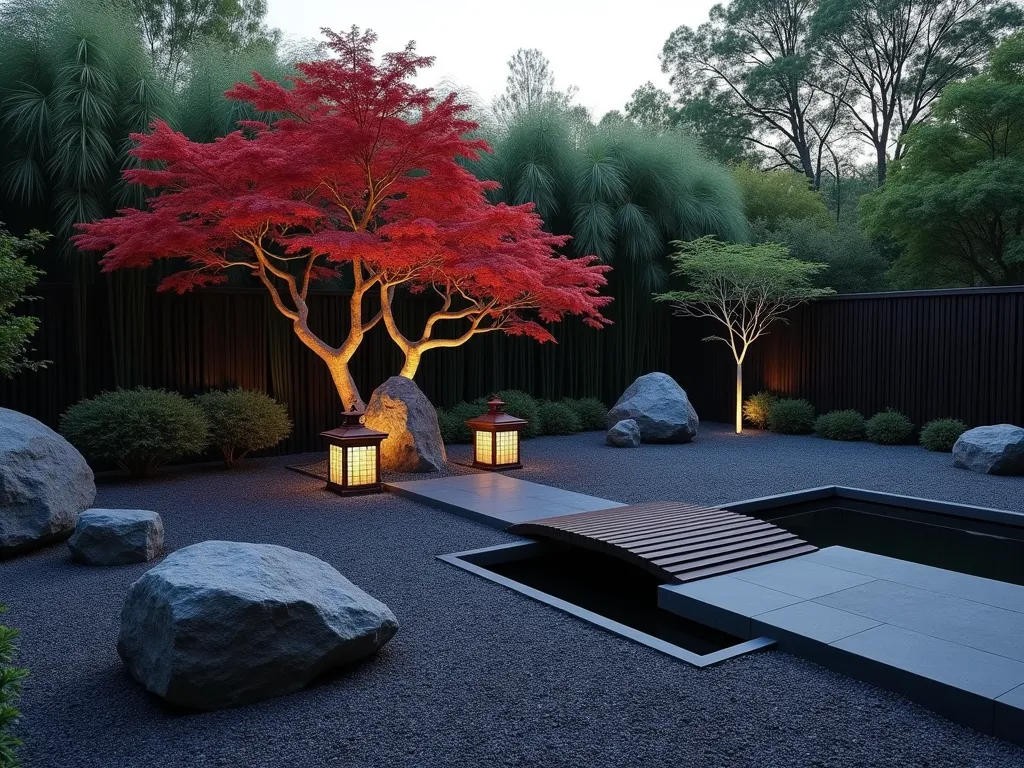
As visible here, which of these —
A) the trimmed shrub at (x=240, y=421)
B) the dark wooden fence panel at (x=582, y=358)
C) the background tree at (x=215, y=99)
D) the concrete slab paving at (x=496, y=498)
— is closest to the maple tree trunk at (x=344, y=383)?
the trimmed shrub at (x=240, y=421)

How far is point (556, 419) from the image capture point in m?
11.1

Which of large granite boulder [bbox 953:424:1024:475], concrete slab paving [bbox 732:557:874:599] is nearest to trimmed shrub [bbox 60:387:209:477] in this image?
concrete slab paving [bbox 732:557:874:599]

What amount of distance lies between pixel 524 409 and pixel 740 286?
11.9ft

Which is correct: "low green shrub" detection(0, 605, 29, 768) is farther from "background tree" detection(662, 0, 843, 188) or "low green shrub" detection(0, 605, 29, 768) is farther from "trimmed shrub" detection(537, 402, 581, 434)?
"background tree" detection(662, 0, 843, 188)

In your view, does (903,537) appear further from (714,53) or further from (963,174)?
(714,53)

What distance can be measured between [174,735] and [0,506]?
2.93m

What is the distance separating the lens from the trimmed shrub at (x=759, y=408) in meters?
11.7

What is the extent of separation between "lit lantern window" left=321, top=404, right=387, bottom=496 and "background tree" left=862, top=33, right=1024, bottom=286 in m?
11.4

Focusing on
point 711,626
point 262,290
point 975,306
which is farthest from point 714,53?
point 711,626

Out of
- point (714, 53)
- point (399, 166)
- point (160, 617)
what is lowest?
point (160, 617)

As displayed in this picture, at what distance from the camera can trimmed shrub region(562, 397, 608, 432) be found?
11695 mm

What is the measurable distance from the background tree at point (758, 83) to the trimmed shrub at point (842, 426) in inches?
536

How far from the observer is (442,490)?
22.3 ft

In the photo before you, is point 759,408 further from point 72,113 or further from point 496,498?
point 72,113
